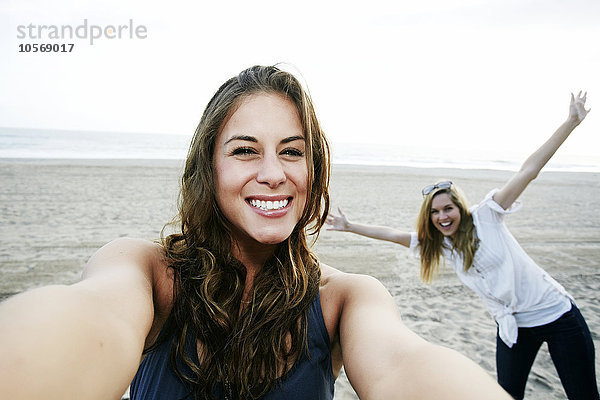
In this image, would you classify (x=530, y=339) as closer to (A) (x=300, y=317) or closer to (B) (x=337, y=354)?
(B) (x=337, y=354)

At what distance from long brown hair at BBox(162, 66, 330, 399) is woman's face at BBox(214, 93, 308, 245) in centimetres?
6

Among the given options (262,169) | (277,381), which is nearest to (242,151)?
(262,169)

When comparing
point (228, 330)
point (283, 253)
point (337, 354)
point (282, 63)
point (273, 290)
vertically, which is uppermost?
point (282, 63)

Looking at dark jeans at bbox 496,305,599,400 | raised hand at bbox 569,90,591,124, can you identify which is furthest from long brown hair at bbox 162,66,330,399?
raised hand at bbox 569,90,591,124

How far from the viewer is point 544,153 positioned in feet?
11.5

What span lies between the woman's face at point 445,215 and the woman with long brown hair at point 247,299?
229cm

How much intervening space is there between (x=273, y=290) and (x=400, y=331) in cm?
61

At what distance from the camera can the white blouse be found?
3281 mm

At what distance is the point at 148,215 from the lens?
1075 centimetres

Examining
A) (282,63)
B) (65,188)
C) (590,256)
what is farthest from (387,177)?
(282,63)

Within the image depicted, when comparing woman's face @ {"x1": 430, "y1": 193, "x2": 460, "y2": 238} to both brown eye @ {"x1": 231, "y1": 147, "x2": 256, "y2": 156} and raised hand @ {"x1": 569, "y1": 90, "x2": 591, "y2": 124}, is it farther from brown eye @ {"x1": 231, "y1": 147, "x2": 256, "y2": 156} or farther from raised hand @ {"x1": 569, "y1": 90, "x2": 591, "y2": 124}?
brown eye @ {"x1": 231, "y1": 147, "x2": 256, "y2": 156}

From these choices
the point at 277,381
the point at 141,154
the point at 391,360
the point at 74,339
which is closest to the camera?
the point at 74,339

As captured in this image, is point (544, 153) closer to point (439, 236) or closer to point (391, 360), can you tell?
point (439, 236)

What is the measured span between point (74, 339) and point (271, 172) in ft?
3.11
